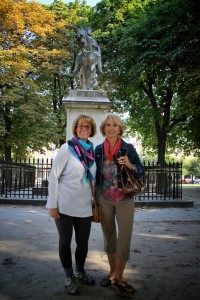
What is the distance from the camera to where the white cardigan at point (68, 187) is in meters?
3.16

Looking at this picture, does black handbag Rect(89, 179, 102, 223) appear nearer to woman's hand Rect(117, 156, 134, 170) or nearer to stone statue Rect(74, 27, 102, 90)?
woman's hand Rect(117, 156, 134, 170)

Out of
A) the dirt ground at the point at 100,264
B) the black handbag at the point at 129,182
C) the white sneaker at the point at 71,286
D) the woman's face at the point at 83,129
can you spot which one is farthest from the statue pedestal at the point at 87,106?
the white sneaker at the point at 71,286

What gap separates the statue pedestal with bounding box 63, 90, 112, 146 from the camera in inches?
380

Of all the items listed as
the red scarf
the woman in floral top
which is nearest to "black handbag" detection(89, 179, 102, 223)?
the woman in floral top

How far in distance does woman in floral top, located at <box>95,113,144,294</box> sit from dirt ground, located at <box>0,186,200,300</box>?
11.8 inches

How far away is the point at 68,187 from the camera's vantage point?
320 centimetres

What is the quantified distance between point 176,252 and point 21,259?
8.10 ft

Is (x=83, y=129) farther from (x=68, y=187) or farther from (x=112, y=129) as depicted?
(x=68, y=187)

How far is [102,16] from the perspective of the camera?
69.6 ft

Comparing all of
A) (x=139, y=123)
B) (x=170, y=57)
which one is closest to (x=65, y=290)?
(x=170, y=57)

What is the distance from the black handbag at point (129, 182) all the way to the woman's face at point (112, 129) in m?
0.42

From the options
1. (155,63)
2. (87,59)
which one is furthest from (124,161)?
(155,63)

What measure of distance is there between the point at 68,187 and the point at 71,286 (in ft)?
3.46

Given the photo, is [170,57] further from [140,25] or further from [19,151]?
[19,151]
